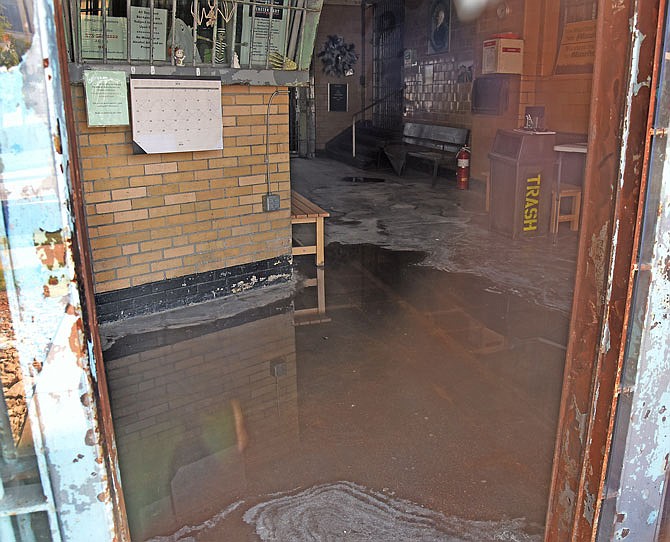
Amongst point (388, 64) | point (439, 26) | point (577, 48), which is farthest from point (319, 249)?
point (388, 64)

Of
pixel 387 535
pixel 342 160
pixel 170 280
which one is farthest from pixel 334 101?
pixel 387 535

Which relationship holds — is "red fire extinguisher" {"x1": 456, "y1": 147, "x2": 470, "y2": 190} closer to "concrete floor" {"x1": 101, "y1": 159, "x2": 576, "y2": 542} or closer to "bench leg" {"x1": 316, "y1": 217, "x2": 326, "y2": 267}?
"concrete floor" {"x1": 101, "y1": 159, "x2": 576, "y2": 542}

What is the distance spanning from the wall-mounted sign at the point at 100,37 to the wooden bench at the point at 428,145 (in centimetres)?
789

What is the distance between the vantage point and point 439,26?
12680mm

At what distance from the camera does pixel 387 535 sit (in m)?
2.62

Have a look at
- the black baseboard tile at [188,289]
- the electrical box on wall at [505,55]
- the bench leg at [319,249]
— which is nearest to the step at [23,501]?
the black baseboard tile at [188,289]

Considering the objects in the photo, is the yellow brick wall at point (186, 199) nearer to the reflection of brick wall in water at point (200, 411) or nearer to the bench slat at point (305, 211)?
the bench slat at point (305, 211)

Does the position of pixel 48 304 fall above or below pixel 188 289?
above

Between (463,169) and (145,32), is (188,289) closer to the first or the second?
(145,32)

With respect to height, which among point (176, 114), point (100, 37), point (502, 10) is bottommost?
point (176, 114)

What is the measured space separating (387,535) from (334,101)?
52.1ft

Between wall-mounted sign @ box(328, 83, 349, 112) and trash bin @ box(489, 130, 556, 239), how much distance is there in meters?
10.4

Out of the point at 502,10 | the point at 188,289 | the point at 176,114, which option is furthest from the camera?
the point at 502,10

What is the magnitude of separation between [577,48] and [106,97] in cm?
739
